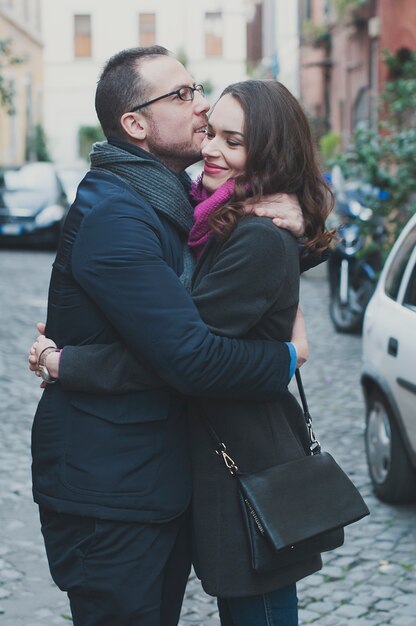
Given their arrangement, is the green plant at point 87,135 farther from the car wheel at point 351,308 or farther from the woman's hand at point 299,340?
the woman's hand at point 299,340

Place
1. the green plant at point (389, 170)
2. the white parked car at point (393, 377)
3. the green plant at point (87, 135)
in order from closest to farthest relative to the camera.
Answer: the white parked car at point (393, 377)
the green plant at point (389, 170)
the green plant at point (87, 135)

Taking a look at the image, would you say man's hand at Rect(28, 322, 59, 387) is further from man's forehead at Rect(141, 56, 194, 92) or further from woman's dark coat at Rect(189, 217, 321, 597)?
man's forehead at Rect(141, 56, 194, 92)

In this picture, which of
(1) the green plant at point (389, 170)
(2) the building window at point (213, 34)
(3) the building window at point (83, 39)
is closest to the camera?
(1) the green plant at point (389, 170)

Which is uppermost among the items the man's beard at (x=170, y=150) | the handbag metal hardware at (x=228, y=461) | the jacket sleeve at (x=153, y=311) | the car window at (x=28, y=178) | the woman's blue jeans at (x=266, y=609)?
the man's beard at (x=170, y=150)

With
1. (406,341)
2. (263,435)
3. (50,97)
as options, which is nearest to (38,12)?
(50,97)

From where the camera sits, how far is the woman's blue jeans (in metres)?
2.72

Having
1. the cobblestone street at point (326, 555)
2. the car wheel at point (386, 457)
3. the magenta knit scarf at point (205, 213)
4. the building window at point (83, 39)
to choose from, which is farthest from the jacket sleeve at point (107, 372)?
the building window at point (83, 39)

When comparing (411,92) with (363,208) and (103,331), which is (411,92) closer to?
(363,208)

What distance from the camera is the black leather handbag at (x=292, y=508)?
2646 mm

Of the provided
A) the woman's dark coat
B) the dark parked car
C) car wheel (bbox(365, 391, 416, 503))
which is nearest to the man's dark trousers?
the woman's dark coat

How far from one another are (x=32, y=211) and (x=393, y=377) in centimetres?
1346

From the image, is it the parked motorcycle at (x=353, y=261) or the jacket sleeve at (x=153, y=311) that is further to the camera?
the parked motorcycle at (x=353, y=261)

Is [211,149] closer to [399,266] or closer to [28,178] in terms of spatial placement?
[399,266]

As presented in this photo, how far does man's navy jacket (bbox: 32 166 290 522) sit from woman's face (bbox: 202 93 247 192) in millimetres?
169
